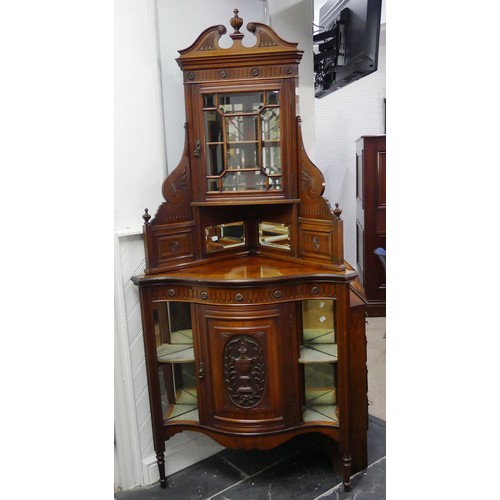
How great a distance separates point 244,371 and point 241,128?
104 centimetres

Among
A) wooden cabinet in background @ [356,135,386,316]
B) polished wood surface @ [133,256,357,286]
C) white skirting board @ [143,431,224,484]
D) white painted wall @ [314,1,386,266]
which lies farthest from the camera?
white painted wall @ [314,1,386,266]

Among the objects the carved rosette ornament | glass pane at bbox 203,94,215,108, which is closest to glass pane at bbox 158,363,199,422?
the carved rosette ornament

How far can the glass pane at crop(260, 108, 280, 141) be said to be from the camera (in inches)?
81.3

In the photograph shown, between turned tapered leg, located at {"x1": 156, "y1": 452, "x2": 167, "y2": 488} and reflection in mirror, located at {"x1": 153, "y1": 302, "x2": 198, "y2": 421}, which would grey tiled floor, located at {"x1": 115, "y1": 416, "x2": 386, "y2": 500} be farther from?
reflection in mirror, located at {"x1": 153, "y1": 302, "x2": 198, "y2": 421}

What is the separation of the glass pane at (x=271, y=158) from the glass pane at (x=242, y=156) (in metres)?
0.04

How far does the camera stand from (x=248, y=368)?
1975 mm

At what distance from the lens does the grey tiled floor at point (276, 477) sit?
7.04ft

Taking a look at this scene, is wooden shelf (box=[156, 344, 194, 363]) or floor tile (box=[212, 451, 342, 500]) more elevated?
wooden shelf (box=[156, 344, 194, 363])

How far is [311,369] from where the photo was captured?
2221 mm

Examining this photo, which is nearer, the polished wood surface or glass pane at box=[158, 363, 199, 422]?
the polished wood surface

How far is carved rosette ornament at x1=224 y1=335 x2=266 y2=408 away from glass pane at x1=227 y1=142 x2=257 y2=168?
0.75 meters

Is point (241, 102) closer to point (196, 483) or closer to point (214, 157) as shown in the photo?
point (214, 157)
